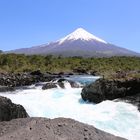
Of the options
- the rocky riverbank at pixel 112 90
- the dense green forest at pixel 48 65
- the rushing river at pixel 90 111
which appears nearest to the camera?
the rushing river at pixel 90 111

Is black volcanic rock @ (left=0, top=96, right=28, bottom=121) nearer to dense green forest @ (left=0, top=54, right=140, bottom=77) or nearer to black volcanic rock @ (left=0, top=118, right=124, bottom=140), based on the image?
black volcanic rock @ (left=0, top=118, right=124, bottom=140)

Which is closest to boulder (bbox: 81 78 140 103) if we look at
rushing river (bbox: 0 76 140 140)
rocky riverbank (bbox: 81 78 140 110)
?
rocky riverbank (bbox: 81 78 140 110)

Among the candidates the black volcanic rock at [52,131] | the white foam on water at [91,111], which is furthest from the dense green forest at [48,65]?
the black volcanic rock at [52,131]

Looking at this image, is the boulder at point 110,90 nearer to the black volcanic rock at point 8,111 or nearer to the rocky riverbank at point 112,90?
the rocky riverbank at point 112,90

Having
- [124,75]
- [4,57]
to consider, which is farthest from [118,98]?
[4,57]

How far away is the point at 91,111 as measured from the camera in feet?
61.3

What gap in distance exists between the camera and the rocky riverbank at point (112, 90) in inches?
A: 834

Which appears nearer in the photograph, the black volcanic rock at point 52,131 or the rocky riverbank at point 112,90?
the black volcanic rock at point 52,131

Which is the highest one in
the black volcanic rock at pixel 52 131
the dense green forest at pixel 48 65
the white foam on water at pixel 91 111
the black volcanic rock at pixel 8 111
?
the black volcanic rock at pixel 52 131

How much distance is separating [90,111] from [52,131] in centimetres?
1166

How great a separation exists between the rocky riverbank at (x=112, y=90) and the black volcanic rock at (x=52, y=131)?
43.6ft

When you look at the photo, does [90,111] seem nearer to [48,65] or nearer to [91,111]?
[91,111]

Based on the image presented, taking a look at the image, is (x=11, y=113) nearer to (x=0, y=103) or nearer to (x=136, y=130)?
(x=0, y=103)

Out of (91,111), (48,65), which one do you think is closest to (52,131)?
(91,111)
